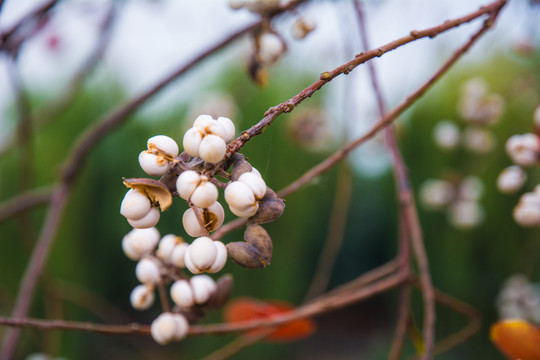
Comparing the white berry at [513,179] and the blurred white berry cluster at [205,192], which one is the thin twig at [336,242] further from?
the blurred white berry cluster at [205,192]

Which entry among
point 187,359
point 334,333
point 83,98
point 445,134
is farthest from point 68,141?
point 445,134

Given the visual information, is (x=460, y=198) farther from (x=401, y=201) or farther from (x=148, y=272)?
(x=148, y=272)

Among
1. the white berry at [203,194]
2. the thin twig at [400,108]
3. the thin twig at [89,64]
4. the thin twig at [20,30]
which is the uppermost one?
the thin twig at [89,64]

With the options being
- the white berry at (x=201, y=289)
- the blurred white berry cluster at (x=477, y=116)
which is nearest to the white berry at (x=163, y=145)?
the white berry at (x=201, y=289)

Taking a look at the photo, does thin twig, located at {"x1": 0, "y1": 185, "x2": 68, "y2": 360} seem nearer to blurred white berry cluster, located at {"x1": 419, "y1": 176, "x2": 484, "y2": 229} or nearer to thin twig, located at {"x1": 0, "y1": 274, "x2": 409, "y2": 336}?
thin twig, located at {"x1": 0, "y1": 274, "x2": 409, "y2": 336}

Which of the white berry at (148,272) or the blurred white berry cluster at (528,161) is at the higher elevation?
the blurred white berry cluster at (528,161)

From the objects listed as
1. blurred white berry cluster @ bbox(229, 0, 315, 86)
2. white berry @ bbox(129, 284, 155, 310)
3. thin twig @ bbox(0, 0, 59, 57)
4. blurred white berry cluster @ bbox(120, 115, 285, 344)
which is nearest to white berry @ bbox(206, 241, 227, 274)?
blurred white berry cluster @ bbox(120, 115, 285, 344)
